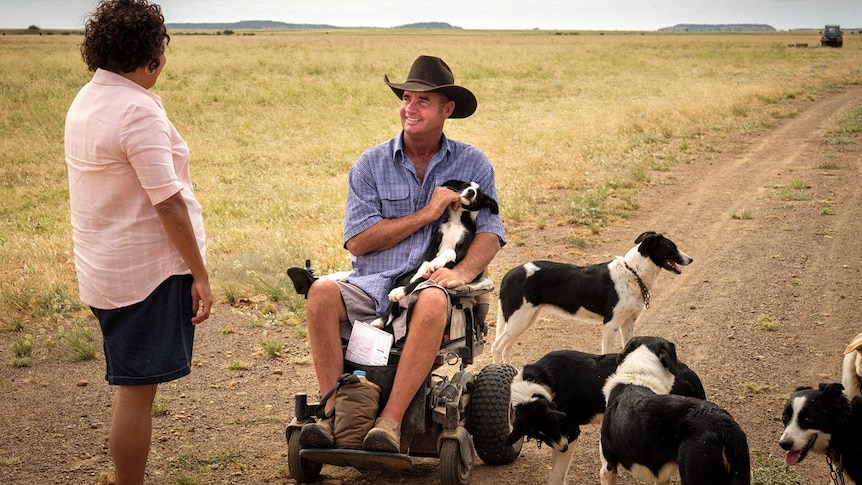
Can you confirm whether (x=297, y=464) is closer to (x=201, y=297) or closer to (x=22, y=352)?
(x=201, y=297)

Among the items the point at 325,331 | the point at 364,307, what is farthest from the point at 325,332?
the point at 364,307

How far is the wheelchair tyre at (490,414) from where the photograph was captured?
4.59 meters

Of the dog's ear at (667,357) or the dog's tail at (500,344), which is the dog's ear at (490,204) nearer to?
the dog's ear at (667,357)

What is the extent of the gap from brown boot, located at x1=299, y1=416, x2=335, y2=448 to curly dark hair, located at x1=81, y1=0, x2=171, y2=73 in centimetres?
176

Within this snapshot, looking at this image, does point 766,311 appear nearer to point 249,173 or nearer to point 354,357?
point 354,357

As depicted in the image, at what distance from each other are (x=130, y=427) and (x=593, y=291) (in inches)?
140

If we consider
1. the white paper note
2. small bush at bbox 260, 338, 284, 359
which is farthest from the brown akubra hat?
small bush at bbox 260, 338, 284, 359

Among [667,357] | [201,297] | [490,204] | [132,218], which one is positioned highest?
[132,218]

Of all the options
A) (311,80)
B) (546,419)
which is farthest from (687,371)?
(311,80)

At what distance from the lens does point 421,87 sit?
4980mm

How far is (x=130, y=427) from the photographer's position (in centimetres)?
371

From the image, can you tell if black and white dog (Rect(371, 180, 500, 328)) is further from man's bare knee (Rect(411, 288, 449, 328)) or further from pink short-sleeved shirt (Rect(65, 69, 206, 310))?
pink short-sleeved shirt (Rect(65, 69, 206, 310))

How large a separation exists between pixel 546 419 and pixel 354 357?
1.00 metres

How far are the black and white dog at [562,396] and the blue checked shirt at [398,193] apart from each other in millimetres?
846
